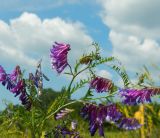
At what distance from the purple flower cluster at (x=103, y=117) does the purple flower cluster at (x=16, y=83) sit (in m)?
0.59

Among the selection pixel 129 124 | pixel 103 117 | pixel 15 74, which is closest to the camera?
pixel 129 124

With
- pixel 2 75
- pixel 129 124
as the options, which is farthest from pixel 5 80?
pixel 129 124

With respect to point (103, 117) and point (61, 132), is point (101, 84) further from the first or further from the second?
point (61, 132)

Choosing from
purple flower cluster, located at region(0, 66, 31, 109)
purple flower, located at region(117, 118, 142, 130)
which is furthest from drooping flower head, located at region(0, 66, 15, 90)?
purple flower, located at region(117, 118, 142, 130)

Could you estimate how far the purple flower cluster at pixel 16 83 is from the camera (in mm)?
3547

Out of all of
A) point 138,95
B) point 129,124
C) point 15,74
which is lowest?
point 129,124

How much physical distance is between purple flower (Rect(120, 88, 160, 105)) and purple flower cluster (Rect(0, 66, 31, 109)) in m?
0.93

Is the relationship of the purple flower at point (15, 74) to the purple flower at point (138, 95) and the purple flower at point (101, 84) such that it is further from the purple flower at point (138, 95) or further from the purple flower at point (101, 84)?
the purple flower at point (138, 95)

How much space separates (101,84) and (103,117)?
226mm

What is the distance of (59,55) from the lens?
11.7 ft

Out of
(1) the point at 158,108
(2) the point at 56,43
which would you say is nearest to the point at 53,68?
(2) the point at 56,43

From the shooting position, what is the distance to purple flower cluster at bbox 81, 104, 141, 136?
115 inches

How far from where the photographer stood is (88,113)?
311 cm

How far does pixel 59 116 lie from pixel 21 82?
446 millimetres
